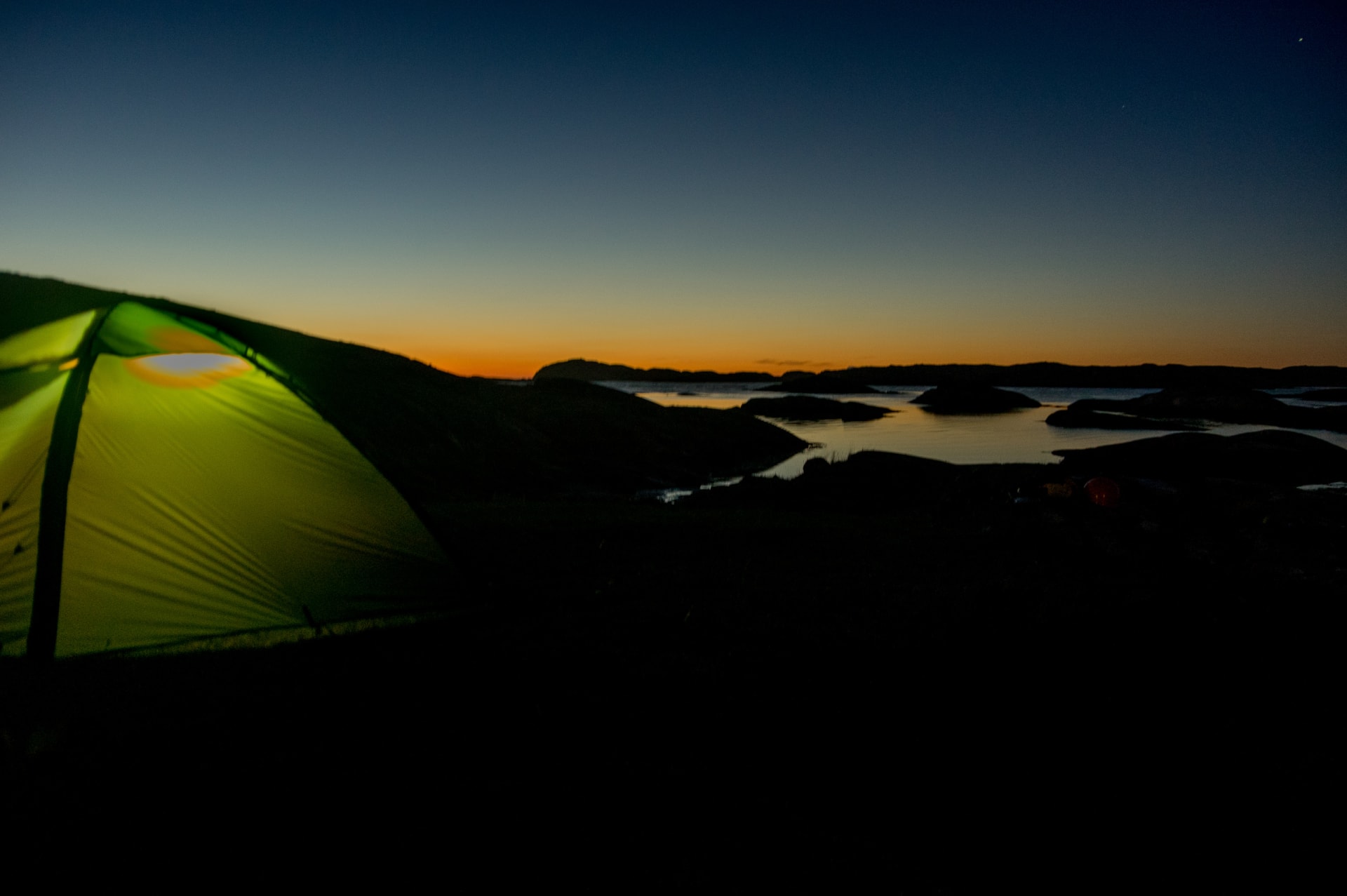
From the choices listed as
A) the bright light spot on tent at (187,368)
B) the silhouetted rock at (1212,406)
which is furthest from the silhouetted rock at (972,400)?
the bright light spot on tent at (187,368)

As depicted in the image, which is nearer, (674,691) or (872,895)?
(872,895)

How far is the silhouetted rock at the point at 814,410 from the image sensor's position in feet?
293

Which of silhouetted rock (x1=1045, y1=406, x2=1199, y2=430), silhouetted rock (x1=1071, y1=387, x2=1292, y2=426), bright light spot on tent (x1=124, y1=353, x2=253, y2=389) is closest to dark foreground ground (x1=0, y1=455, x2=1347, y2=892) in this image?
bright light spot on tent (x1=124, y1=353, x2=253, y2=389)

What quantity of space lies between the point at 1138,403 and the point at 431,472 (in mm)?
110525

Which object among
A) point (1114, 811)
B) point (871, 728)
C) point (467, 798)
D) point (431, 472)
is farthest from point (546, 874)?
point (431, 472)

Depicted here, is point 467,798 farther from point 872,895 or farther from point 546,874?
point 872,895

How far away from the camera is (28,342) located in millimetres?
7000

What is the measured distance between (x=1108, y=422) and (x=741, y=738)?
3474 inches

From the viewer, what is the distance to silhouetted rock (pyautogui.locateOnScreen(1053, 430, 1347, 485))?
31.9 m

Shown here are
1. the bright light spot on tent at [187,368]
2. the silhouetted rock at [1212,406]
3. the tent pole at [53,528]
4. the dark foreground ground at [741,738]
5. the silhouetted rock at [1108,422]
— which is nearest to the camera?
the dark foreground ground at [741,738]

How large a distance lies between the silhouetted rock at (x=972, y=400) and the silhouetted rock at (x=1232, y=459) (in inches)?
3172

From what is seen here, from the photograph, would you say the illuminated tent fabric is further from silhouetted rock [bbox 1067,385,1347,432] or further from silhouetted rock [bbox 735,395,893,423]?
silhouetted rock [bbox 1067,385,1347,432]

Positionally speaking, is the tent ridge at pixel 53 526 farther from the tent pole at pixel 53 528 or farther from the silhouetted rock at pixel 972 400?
the silhouetted rock at pixel 972 400

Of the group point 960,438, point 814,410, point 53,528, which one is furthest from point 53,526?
point 814,410
